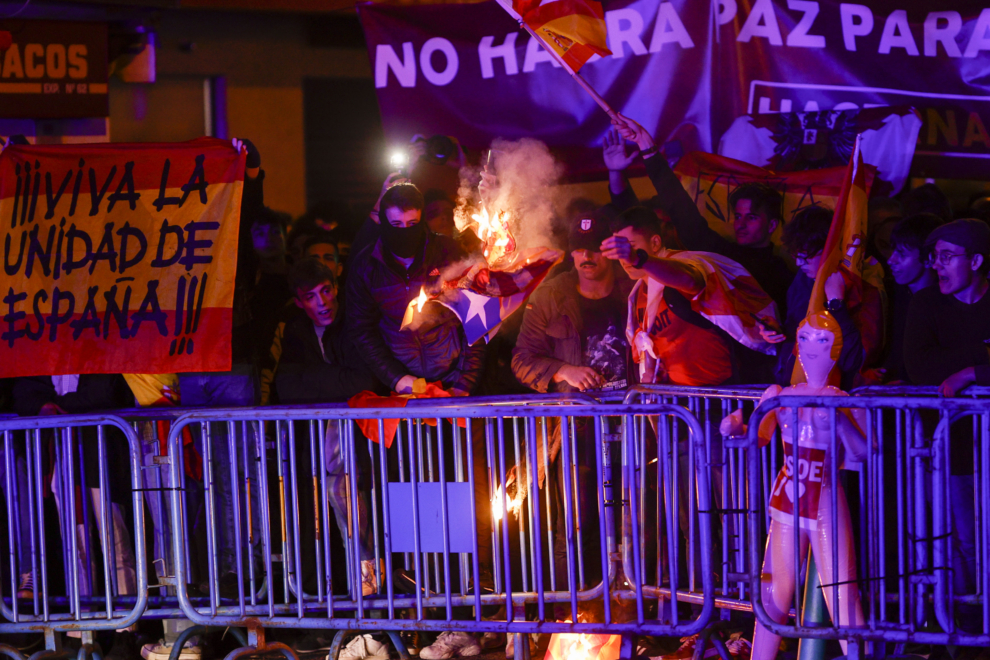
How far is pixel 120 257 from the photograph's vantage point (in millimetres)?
5406

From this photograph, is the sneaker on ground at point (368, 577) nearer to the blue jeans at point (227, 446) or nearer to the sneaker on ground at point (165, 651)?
the blue jeans at point (227, 446)

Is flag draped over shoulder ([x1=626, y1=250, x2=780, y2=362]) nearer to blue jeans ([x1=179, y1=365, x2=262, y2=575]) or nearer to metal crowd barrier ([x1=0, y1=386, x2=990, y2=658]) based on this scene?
metal crowd barrier ([x1=0, y1=386, x2=990, y2=658])

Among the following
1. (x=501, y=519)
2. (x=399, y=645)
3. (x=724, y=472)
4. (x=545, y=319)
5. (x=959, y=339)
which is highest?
(x=545, y=319)

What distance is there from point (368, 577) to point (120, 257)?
218 cm

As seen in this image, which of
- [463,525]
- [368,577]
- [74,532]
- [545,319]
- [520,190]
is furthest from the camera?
[520,190]

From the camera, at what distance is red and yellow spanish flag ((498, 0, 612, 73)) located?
206 inches

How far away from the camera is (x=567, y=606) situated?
531 cm

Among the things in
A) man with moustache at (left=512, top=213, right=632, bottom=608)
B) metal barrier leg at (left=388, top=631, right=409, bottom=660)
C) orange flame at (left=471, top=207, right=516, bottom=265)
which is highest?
orange flame at (left=471, top=207, right=516, bottom=265)

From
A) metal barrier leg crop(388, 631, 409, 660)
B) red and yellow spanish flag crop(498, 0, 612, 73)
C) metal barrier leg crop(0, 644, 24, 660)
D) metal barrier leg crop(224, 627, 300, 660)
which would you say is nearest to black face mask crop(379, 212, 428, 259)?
red and yellow spanish flag crop(498, 0, 612, 73)

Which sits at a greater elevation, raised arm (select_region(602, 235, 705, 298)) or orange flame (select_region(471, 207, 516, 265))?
orange flame (select_region(471, 207, 516, 265))

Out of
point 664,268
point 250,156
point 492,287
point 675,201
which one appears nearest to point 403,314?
point 492,287

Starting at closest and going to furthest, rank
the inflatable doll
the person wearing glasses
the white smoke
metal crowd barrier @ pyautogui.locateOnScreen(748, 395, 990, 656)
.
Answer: metal crowd barrier @ pyautogui.locateOnScreen(748, 395, 990, 656)
the inflatable doll
the person wearing glasses
the white smoke

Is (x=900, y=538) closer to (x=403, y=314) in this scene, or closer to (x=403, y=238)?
(x=403, y=314)

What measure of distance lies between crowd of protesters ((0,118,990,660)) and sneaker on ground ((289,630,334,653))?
2 cm
